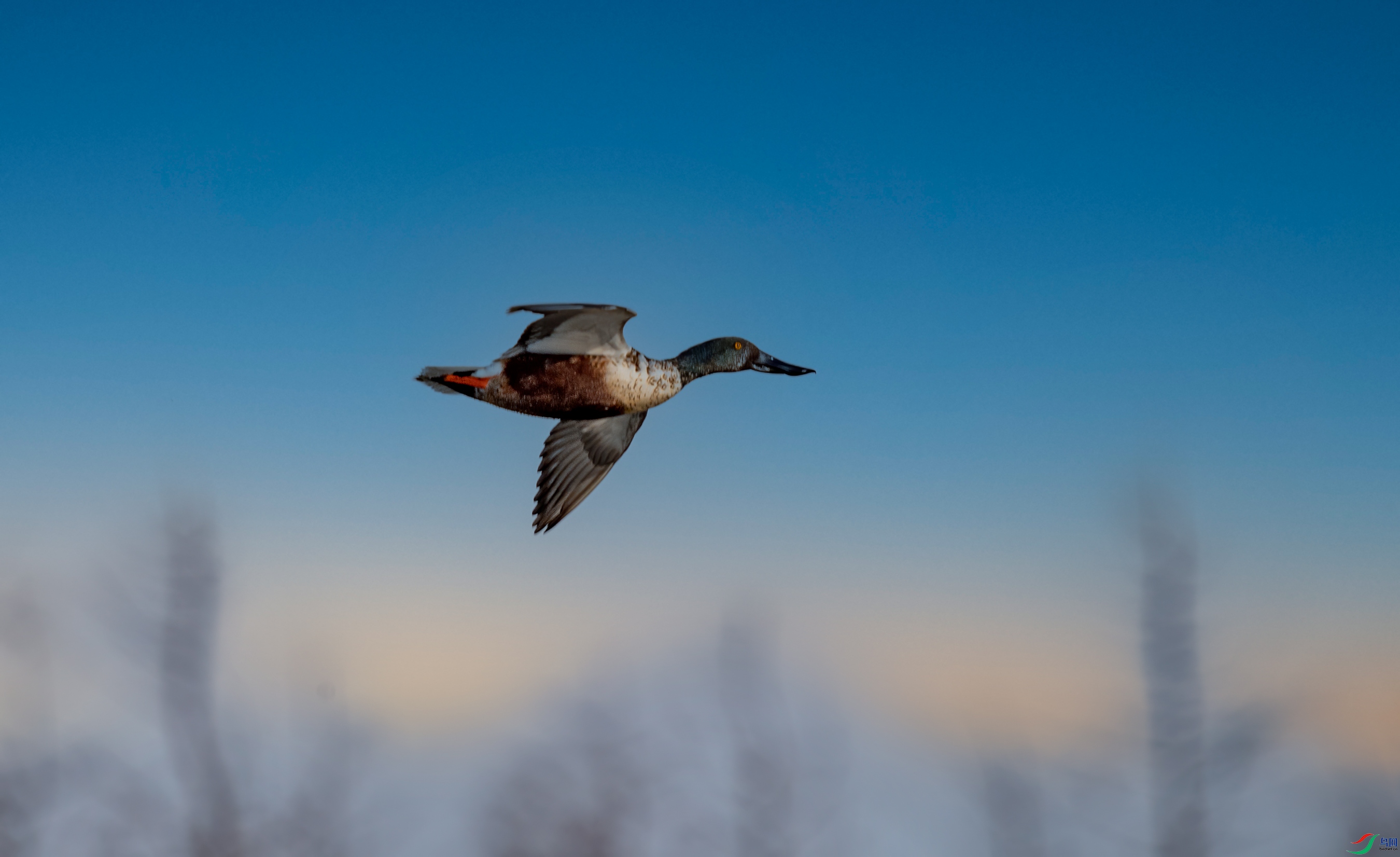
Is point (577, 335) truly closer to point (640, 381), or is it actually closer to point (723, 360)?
point (640, 381)

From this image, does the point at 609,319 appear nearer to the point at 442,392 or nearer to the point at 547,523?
the point at 442,392

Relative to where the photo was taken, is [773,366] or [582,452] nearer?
[773,366]

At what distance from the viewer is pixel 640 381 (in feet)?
17.1

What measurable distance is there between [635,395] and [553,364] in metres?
0.47

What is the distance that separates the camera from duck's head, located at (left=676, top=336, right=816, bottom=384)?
5.62 metres

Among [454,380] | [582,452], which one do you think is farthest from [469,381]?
[582,452]

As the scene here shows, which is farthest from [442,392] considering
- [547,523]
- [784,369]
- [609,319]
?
[784,369]

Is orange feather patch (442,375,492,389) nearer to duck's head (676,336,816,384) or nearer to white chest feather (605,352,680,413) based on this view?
white chest feather (605,352,680,413)

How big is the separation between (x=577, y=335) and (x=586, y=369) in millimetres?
182

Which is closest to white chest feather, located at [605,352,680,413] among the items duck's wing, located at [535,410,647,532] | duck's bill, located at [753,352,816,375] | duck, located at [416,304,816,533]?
duck, located at [416,304,816,533]

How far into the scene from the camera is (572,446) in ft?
21.3

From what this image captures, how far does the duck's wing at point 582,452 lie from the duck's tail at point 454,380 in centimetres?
150

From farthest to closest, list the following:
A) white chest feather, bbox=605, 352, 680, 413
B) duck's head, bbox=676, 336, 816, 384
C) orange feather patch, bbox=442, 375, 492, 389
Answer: duck's head, bbox=676, 336, 816, 384 → white chest feather, bbox=605, 352, 680, 413 → orange feather patch, bbox=442, 375, 492, 389

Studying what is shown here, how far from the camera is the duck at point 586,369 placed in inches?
193
